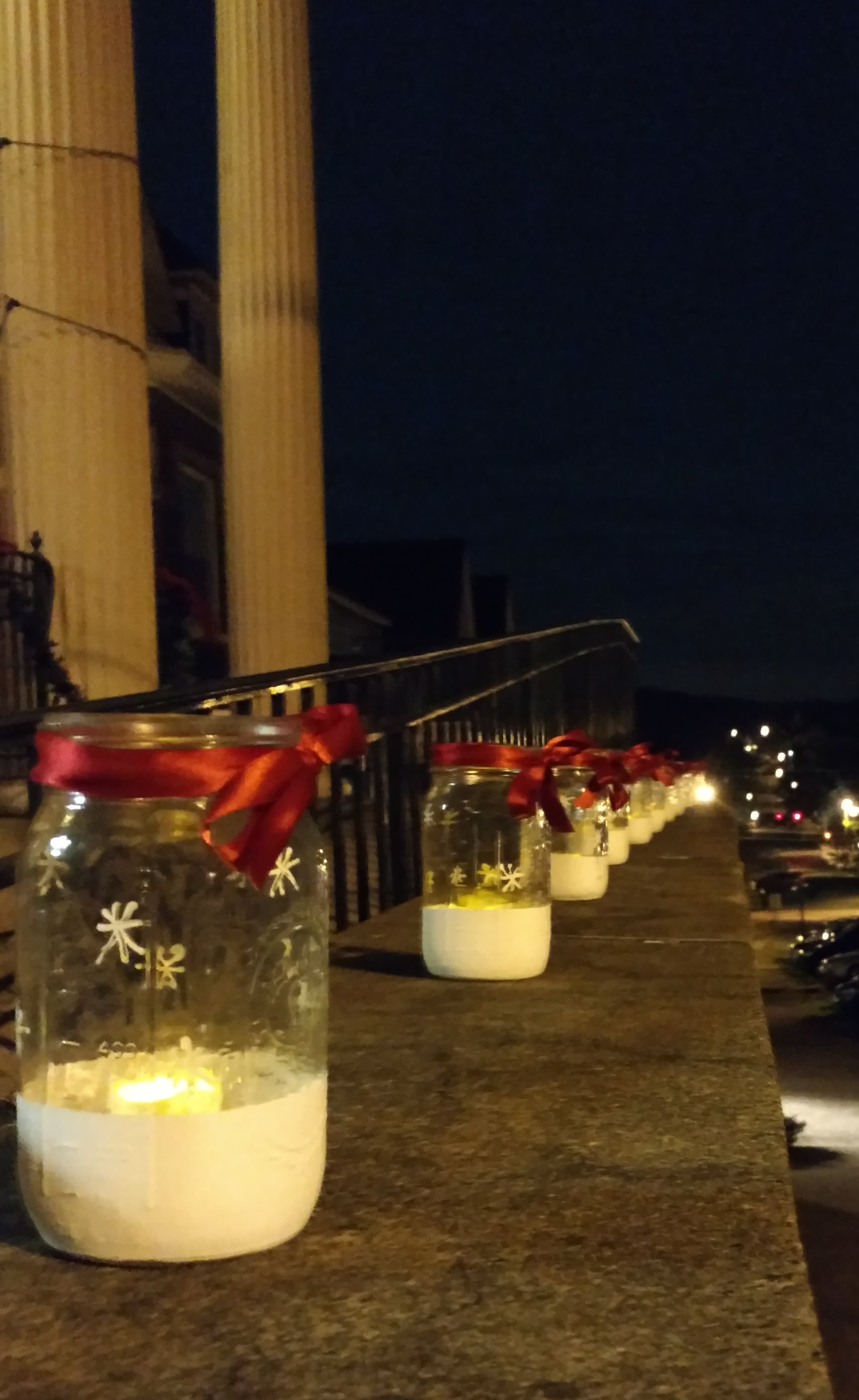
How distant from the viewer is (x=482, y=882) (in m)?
3.29

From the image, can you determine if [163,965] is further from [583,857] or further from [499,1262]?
[583,857]

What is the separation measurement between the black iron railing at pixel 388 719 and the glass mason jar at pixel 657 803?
0.86 meters

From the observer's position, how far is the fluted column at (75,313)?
7332mm

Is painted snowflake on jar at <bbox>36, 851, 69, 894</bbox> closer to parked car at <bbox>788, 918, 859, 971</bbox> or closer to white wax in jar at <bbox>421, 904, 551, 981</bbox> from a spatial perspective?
white wax in jar at <bbox>421, 904, 551, 981</bbox>

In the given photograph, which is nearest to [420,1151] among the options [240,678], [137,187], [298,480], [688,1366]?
[688,1366]

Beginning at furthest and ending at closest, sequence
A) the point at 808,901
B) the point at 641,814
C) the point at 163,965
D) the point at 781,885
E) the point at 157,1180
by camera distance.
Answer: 1. the point at 781,885
2. the point at 808,901
3. the point at 641,814
4. the point at 163,965
5. the point at 157,1180

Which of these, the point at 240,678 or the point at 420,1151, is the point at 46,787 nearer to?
the point at 420,1151

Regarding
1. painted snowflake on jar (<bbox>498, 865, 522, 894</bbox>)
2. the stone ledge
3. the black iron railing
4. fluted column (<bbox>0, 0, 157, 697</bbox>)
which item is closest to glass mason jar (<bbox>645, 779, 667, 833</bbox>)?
the black iron railing

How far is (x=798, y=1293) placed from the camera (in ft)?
5.11

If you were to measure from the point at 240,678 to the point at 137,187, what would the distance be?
15.0ft

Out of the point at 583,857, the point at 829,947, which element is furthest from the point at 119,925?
the point at 829,947

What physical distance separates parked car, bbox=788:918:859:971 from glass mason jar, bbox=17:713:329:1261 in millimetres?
34220

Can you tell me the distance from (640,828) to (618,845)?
48.7 inches

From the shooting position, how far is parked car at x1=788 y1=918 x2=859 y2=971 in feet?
121
